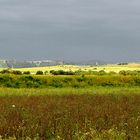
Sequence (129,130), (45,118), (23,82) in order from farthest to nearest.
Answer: (23,82)
(45,118)
(129,130)

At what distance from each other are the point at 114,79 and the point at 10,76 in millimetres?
10720

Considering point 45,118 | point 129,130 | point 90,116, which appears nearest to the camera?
point 129,130

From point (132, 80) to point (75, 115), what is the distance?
38.7m

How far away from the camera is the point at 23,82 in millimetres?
46812

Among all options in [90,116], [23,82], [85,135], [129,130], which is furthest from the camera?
[23,82]

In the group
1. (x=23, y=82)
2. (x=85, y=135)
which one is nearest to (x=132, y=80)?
(x=23, y=82)

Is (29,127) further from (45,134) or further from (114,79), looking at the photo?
(114,79)

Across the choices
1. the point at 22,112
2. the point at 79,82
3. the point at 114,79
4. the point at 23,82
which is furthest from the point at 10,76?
the point at 22,112

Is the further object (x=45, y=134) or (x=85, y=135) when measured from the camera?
(x=45, y=134)

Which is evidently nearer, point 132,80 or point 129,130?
point 129,130

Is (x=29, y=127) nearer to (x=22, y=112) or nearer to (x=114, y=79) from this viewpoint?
(x=22, y=112)

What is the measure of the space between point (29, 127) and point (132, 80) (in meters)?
40.8

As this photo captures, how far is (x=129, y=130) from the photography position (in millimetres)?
10219

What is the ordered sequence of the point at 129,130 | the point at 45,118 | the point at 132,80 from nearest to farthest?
the point at 129,130
the point at 45,118
the point at 132,80
